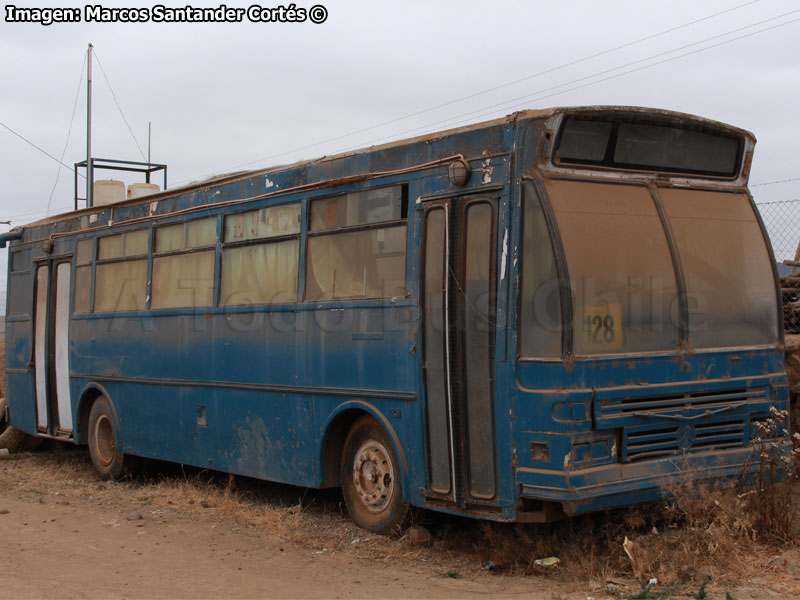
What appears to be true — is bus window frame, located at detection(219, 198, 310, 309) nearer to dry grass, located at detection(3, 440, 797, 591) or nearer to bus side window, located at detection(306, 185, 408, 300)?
bus side window, located at detection(306, 185, 408, 300)

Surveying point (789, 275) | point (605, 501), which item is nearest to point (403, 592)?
point (605, 501)

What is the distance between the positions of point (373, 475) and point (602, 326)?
247 centimetres

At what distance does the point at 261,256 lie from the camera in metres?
9.10

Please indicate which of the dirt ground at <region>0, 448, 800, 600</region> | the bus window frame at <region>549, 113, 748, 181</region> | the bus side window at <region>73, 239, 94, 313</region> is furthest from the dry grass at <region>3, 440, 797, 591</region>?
the bus side window at <region>73, 239, 94, 313</region>

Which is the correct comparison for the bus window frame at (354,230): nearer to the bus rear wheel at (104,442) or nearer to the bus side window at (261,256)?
the bus side window at (261,256)

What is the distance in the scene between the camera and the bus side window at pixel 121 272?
11.1 meters

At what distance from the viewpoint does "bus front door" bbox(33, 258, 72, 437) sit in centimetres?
1262

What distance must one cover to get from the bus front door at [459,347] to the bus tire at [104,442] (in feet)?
19.5

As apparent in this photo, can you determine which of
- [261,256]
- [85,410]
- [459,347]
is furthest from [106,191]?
[459,347]

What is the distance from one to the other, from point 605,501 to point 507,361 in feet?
3.61

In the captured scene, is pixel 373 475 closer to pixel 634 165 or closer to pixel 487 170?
pixel 487 170

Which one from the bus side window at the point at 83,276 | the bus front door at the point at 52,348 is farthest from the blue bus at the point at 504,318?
the bus front door at the point at 52,348

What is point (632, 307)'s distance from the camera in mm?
6477

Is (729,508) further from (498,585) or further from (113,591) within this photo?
(113,591)
